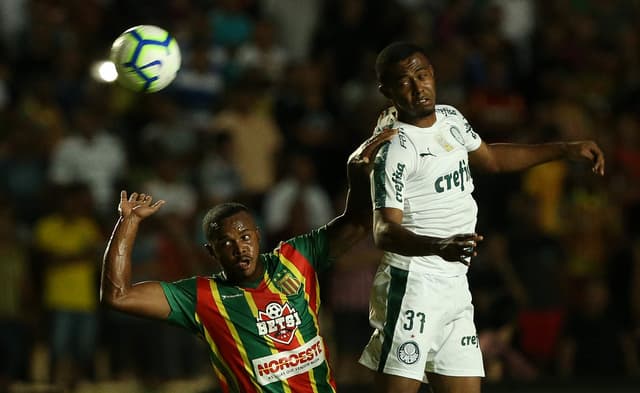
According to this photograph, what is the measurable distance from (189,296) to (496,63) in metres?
7.53

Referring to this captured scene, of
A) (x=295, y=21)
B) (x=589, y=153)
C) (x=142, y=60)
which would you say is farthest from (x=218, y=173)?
(x=589, y=153)

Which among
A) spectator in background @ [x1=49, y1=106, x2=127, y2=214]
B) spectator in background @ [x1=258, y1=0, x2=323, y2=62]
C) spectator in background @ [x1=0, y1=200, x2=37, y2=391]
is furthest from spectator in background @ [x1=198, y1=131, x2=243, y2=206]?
spectator in background @ [x1=258, y1=0, x2=323, y2=62]

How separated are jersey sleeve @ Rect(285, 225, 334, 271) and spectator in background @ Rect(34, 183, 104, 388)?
184 inches

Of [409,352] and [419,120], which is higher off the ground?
[419,120]

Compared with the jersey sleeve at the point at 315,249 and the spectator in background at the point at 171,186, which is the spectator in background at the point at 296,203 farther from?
the jersey sleeve at the point at 315,249

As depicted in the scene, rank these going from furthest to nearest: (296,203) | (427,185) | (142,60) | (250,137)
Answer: (250,137), (296,203), (142,60), (427,185)

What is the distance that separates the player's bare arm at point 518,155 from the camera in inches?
239

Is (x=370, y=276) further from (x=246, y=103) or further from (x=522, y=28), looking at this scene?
(x=522, y=28)

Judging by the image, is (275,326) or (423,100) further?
(275,326)

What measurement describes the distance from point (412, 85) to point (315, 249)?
1044mm

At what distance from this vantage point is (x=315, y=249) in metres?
6.07

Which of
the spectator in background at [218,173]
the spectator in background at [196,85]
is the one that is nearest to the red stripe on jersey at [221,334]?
the spectator in background at [218,173]

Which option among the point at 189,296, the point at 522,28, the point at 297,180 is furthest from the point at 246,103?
the point at 189,296

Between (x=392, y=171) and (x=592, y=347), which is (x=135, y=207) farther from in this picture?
(x=592, y=347)
